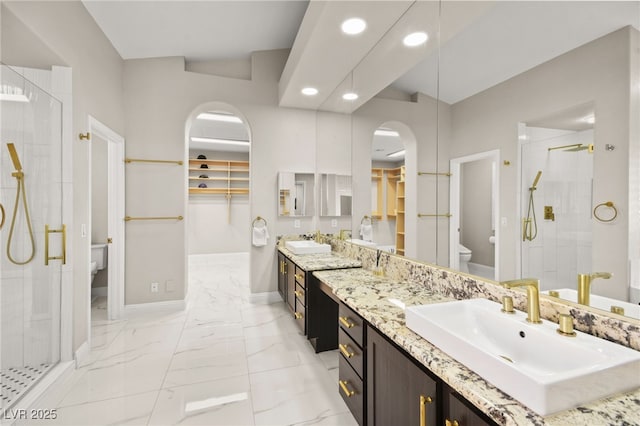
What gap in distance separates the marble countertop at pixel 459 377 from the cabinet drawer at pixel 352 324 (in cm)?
6

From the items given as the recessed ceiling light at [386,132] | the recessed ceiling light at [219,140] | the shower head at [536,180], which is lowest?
the shower head at [536,180]

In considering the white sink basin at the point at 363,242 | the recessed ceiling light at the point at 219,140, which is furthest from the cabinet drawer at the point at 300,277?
the recessed ceiling light at the point at 219,140

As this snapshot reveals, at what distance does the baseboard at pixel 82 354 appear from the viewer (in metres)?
2.31

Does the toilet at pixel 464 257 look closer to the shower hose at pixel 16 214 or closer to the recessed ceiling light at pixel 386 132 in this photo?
the recessed ceiling light at pixel 386 132

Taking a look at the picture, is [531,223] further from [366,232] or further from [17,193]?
[17,193]

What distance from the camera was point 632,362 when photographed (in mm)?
746

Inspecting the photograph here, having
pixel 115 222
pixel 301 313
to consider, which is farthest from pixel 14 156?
pixel 301 313

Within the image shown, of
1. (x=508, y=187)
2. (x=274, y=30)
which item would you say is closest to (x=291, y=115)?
(x=274, y=30)

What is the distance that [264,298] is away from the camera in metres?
3.87

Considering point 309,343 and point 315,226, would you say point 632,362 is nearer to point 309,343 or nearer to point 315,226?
point 309,343

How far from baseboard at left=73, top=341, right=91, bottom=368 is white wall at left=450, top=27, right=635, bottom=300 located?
10.1ft

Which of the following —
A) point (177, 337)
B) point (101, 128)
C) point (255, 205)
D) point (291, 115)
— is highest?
point (291, 115)

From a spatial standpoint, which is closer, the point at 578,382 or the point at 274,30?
the point at 578,382

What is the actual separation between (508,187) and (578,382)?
801 mm
